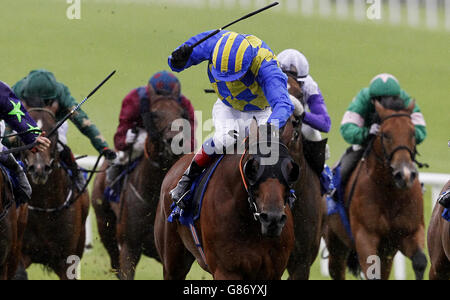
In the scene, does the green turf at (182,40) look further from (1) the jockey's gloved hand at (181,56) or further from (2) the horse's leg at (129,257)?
(1) the jockey's gloved hand at (181,56)

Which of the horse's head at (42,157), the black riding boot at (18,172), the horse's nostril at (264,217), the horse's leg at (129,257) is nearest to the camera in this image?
the horse's nostril at (264,217)

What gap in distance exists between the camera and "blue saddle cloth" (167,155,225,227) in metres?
5.37

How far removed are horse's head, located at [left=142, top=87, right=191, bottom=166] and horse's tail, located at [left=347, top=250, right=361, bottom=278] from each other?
2.03m

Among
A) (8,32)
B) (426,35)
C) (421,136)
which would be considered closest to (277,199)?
(421,136)

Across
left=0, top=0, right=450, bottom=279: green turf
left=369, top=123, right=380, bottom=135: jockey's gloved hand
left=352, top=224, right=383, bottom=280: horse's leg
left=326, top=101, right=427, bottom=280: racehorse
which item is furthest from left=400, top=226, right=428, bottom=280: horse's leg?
left=0, top=0, right=450, bottom=279: green turf

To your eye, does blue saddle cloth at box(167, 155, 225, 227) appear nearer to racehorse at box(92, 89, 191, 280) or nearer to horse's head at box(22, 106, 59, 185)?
horse's head at box(22, 106, 59, 185)

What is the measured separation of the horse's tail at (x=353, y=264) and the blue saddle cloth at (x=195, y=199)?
3.40 m

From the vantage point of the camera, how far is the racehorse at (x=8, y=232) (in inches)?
234

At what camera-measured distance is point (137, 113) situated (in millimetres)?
8273

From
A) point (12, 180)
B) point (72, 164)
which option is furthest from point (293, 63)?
point (12, 180)

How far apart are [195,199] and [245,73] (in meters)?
0.79

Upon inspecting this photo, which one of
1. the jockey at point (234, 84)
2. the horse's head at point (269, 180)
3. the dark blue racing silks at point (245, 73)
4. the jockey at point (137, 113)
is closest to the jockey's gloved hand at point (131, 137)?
the jockey at point (137, 113)

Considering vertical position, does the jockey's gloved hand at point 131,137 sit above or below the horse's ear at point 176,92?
below
